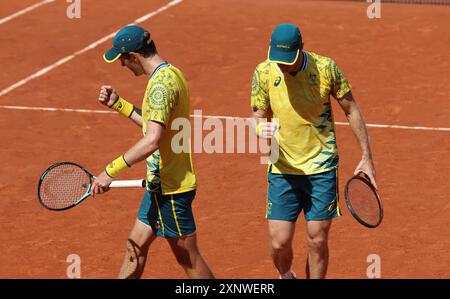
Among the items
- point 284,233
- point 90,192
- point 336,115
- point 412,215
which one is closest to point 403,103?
point 336,115

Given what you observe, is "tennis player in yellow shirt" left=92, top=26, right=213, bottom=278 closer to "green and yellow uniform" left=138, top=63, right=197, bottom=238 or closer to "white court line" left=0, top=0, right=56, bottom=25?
"green and yellow uniform" left=138, top=63, right=197, bottom=238

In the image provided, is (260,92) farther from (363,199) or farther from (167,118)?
(363,199)

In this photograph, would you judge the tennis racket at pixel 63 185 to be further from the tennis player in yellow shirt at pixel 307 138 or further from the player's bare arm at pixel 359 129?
the player's bare arm at pixel 359 129

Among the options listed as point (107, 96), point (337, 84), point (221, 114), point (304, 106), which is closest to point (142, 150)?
point (107, 96)

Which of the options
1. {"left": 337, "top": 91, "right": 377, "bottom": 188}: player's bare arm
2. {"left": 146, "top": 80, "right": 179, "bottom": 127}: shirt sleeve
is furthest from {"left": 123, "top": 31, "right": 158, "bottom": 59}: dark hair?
{"left": 337, "top": 91, "right": 377, "bottom": 188}: player's bare arm

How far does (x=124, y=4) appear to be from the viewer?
71.4 ft

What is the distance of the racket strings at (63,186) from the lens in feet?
29.0

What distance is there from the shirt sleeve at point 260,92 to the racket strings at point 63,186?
5.15 feet

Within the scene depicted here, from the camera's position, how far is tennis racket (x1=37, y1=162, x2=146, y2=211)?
884 centimetres

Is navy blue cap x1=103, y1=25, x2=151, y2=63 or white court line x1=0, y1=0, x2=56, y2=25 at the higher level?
white court line x1=0, y1=0, x2=56, y2=25

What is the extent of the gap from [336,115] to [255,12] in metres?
6.17

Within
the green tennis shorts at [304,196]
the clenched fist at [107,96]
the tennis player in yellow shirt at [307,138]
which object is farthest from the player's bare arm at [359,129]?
the clenched fist at [107,96]

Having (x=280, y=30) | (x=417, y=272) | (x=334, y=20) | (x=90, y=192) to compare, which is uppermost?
→ (x=334, y=20)
